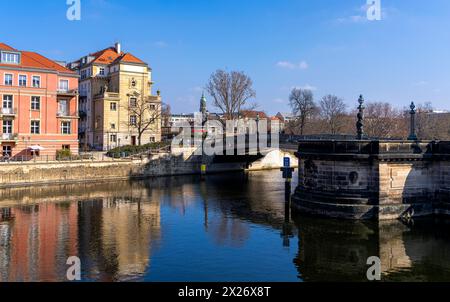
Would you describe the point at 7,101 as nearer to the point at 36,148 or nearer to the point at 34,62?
the point at 34,62

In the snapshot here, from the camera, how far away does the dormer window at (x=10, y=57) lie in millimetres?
48078

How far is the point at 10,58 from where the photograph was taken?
159 ft

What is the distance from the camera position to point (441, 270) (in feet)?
60.3

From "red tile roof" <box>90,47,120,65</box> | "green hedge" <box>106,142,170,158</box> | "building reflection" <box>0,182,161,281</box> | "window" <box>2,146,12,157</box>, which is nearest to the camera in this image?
"building reflection" <box>0,182,161,281</box>

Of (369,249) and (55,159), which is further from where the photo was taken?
(55,159)

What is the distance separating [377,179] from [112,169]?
3199 centimetres

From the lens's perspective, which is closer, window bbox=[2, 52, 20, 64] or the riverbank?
the riverbank

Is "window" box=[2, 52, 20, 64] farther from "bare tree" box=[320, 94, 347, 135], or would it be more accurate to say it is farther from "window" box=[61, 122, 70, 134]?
"bare tree" box=[320, 94, 347, 135]

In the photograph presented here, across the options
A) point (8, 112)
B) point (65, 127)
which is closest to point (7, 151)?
point (8, 112)

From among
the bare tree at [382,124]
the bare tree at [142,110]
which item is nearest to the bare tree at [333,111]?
the bare tree at [382,124]

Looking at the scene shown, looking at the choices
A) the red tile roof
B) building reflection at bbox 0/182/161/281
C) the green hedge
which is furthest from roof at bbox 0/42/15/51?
the red tile roof

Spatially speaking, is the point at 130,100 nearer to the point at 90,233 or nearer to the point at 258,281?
the point at 90,233

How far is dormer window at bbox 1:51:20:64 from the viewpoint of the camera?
4808cm
